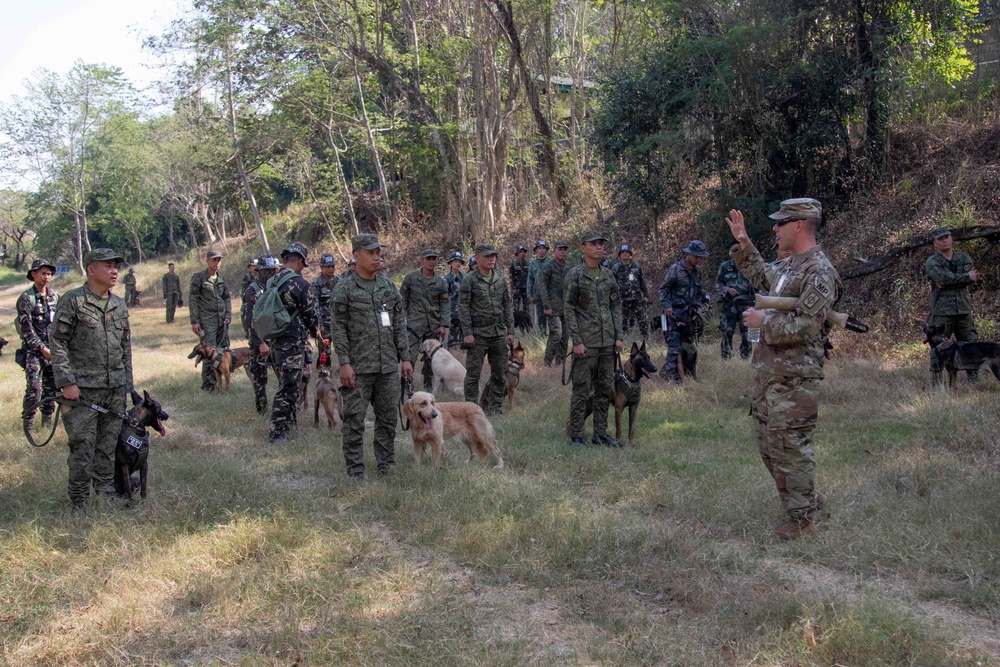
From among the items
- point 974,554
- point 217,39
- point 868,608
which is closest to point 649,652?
point 868,608

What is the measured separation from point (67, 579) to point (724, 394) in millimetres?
7577

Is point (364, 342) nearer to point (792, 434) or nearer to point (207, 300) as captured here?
point (792, 434)

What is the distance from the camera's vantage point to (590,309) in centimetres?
764

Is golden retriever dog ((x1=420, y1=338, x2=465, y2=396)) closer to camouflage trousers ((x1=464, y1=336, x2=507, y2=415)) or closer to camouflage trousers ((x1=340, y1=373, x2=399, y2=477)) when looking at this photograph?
camouflage trousers ((x1=464, y1=336, x2=507, y2=415))

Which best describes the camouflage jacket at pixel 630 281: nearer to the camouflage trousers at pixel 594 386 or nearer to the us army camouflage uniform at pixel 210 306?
the camouflage trousers at pixel 594 386

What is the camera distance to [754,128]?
50.4ft

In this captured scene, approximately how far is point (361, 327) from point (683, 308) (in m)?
5.56

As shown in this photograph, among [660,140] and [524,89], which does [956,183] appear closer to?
[660,140]

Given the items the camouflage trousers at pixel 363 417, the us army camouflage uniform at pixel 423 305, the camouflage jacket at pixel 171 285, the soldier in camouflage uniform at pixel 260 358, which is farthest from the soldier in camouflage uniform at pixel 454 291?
the camouflage jacket at pixel 171 285

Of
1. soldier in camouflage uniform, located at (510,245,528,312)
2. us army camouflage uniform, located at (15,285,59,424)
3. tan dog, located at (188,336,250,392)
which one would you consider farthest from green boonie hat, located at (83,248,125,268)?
soldier in camouflage uniform, located at (510,245,528,312)

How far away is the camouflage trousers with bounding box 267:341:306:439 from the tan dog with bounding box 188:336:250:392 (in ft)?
9.82

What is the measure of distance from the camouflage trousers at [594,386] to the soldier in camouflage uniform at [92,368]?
13.6ft

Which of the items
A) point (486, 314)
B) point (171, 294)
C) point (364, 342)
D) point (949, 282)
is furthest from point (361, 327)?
point (171, 294)

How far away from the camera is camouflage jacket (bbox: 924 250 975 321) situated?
886 cm
